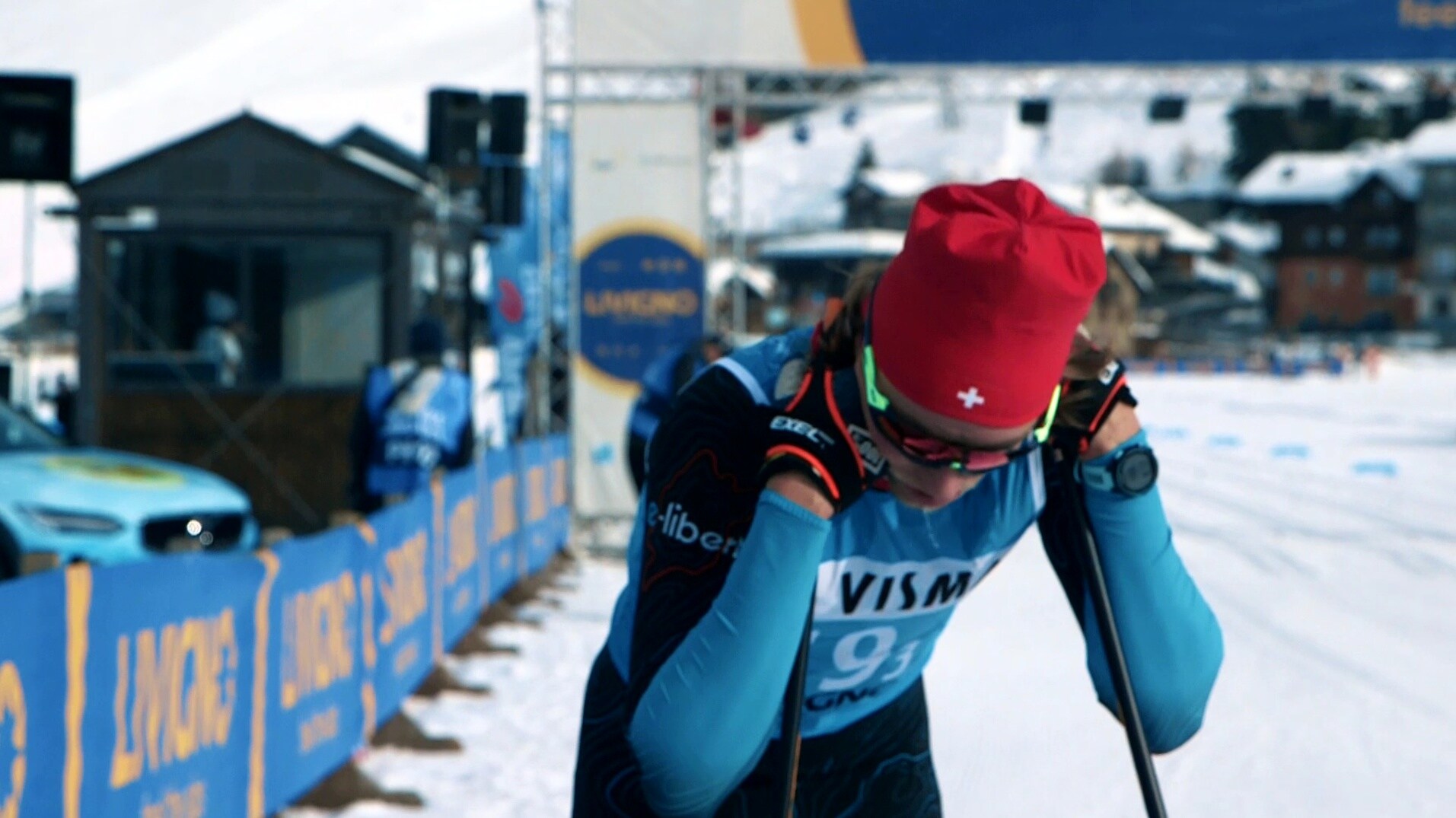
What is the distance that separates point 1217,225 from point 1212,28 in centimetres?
5956

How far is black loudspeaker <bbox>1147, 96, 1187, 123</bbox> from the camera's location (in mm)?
17000

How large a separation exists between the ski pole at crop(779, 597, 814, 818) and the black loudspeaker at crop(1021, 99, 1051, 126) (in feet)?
51.1

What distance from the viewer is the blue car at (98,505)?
29.4 feet

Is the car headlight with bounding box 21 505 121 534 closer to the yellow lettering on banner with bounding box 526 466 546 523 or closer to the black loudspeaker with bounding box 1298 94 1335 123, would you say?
the yellow lettering on banner with bounding box 526 466 546 523

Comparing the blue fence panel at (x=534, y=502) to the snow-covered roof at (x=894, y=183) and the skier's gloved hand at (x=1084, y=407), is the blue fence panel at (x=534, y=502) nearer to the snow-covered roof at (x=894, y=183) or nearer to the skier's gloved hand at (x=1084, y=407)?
the skier's gloved hand at (x=1084, y=407)

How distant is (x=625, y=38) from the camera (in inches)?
548

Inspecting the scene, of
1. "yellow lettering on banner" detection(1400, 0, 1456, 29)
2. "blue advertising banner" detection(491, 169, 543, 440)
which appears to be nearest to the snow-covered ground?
"blue advertising banner" detection(491, 169, 543, 440)

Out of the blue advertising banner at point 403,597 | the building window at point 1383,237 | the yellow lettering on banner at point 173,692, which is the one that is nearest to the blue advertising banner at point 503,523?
the blue advertising banner at point 403,597

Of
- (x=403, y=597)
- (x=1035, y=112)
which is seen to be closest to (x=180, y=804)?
(x=403, y=597)

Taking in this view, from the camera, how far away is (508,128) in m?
13.9

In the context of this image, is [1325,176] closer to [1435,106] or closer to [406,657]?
[1435,106]

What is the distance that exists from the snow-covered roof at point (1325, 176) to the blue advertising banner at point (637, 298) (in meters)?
75.6

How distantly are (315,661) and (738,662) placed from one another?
4540mm

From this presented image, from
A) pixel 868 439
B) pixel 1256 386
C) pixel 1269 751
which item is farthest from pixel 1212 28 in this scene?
pixel 1256 386
